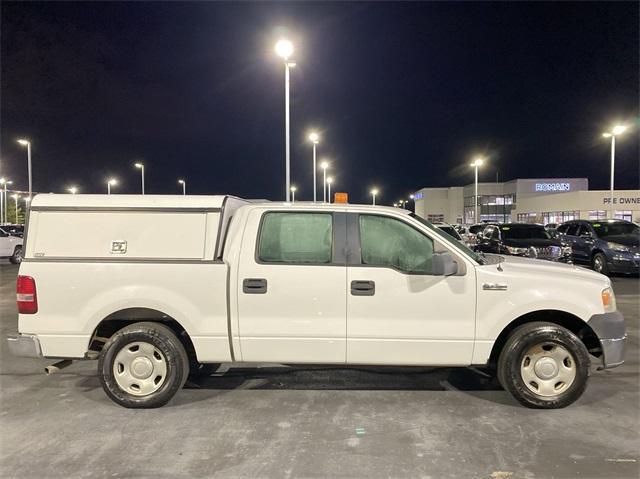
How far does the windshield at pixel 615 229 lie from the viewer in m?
14.6

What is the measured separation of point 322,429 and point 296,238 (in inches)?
69.7

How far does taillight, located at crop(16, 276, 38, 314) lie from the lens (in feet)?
14.6

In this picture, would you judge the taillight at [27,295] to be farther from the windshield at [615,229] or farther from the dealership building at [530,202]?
the dealership building at [530,202]

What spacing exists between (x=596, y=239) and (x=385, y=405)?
12.8m

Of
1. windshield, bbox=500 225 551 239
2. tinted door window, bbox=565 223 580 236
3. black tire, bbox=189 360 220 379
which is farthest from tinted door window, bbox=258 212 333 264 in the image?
tinted door window, bbox=565 223 580 236

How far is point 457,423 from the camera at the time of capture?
165 inches

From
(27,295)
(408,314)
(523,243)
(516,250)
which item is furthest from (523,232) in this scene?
(27,295)

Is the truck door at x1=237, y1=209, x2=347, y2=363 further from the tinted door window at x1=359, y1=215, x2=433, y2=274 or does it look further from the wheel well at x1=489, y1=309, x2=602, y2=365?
the wheel well at x1=489, y1=309, x2=602, y2=365

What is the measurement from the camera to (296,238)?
4625 mm

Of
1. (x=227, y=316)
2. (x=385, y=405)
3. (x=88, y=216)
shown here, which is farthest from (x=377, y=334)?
(x=88, y=216)

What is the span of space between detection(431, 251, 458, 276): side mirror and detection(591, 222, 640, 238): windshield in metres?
12.8

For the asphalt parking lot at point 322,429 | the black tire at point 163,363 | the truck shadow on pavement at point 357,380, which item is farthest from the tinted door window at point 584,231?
the black tire at point 163,363

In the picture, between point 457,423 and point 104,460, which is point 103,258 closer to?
point 104,460

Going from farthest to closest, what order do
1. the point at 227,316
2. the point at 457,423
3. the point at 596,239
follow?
the point at 596,239, the point at 227,316, the point at 457,423
